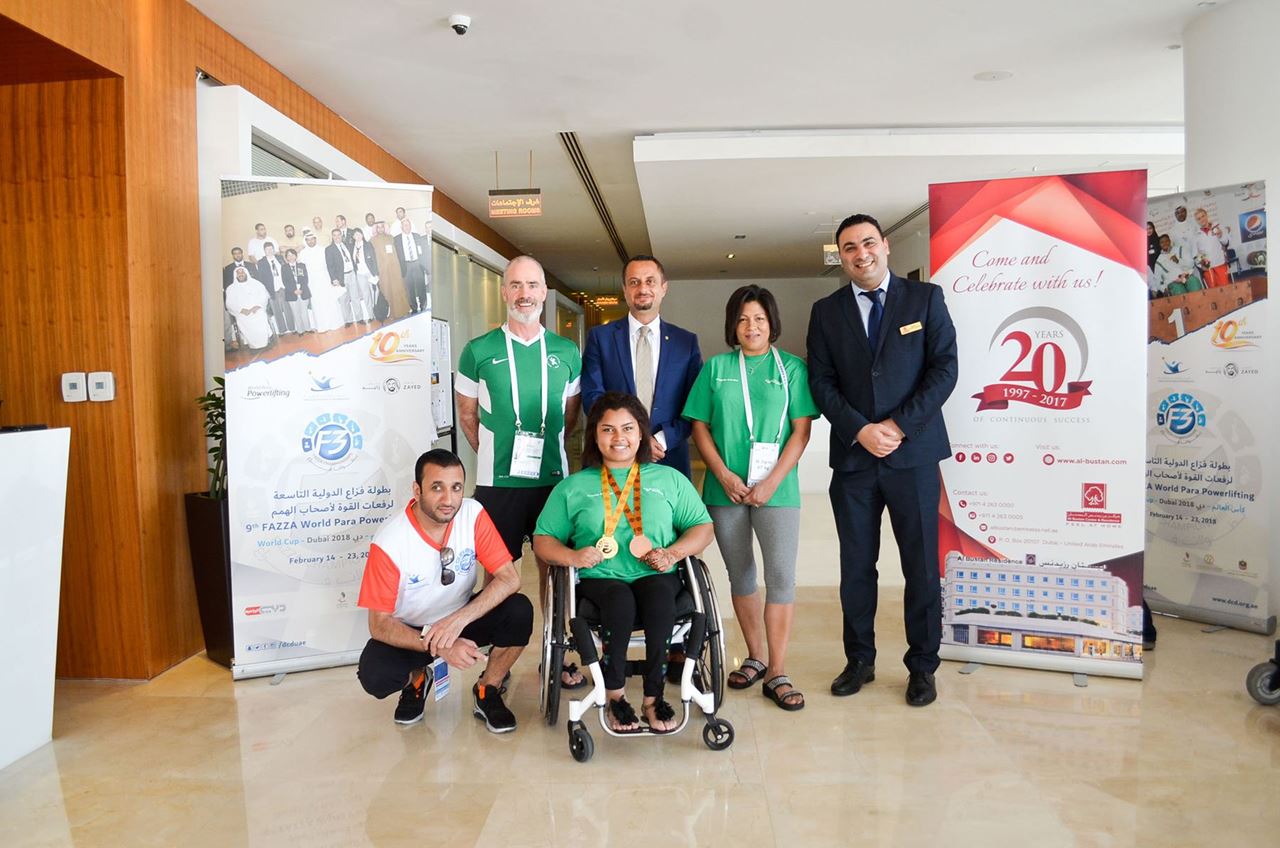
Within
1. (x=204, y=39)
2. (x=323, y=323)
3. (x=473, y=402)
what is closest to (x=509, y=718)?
(x=473, y=402)

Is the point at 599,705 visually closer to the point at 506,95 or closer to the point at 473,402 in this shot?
the point at 473,402

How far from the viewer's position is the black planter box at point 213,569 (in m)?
3.65

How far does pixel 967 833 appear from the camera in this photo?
2.23 m

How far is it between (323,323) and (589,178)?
5203 millimetres

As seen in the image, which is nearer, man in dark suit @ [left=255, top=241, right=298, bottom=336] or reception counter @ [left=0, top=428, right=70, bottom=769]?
reception counter @ [left=0, top=428, right=70, bottom=769]

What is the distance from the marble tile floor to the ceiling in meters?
3.31

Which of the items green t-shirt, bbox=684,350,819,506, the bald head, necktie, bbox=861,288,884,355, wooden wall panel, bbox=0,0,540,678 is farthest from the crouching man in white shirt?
necktie, bbox=861,288,884,355

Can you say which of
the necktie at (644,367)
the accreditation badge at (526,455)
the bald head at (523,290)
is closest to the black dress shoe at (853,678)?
the necktie at (644,367)

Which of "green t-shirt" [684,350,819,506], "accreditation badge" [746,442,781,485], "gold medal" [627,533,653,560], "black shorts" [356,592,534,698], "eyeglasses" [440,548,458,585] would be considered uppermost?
"green t-shirt" [684,350,819,506]

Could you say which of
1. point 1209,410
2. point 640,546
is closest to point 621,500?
point 640,546

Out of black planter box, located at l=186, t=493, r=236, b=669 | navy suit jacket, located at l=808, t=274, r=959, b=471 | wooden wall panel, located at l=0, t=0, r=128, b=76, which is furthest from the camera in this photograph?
black planter box, located at l=186, t=493, r=236, b=669

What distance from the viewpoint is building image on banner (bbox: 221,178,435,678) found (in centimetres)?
353

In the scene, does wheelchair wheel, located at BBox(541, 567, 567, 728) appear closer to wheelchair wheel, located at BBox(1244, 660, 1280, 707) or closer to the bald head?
the bald head

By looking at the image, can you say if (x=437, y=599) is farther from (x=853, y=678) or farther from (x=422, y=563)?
(x=853, y=678)
